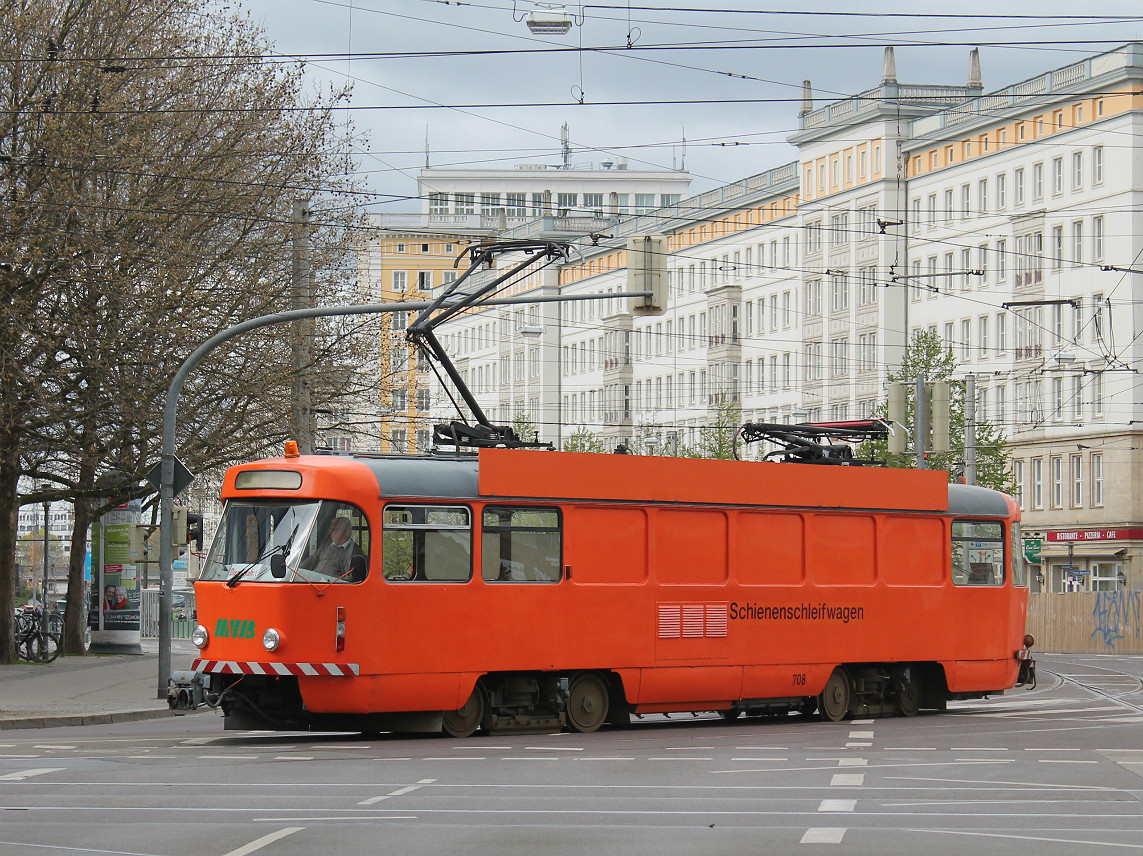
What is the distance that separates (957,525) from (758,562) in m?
3.55

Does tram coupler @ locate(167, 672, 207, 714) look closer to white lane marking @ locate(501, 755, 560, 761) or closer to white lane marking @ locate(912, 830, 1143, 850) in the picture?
white lane marking @ locate(501, 755, 560, 761)

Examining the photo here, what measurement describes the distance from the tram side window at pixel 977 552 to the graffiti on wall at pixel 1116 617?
3491cm

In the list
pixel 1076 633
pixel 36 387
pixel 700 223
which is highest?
pixel 700 223

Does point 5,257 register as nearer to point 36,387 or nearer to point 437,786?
point 36,387

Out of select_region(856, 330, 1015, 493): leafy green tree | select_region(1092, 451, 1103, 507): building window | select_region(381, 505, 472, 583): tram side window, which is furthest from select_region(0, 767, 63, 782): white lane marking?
select_region(1092, 451, 1103, 507): building window

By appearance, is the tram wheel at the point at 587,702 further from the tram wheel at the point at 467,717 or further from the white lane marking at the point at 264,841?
the white lane marking at the point at 264,841

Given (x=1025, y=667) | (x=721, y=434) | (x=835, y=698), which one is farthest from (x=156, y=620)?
(x=835, y=698)

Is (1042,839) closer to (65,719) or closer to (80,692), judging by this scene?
(65,719)

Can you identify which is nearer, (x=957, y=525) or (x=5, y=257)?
(x=957, y=525)

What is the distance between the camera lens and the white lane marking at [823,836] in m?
10.6

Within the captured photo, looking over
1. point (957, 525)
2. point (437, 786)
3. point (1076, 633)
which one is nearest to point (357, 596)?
point (437, 786)

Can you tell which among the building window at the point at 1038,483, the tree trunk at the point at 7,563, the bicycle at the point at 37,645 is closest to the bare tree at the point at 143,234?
the tree trunk at the point at 7,563

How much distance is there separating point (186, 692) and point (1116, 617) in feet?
145

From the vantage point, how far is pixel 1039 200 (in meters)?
69.4
